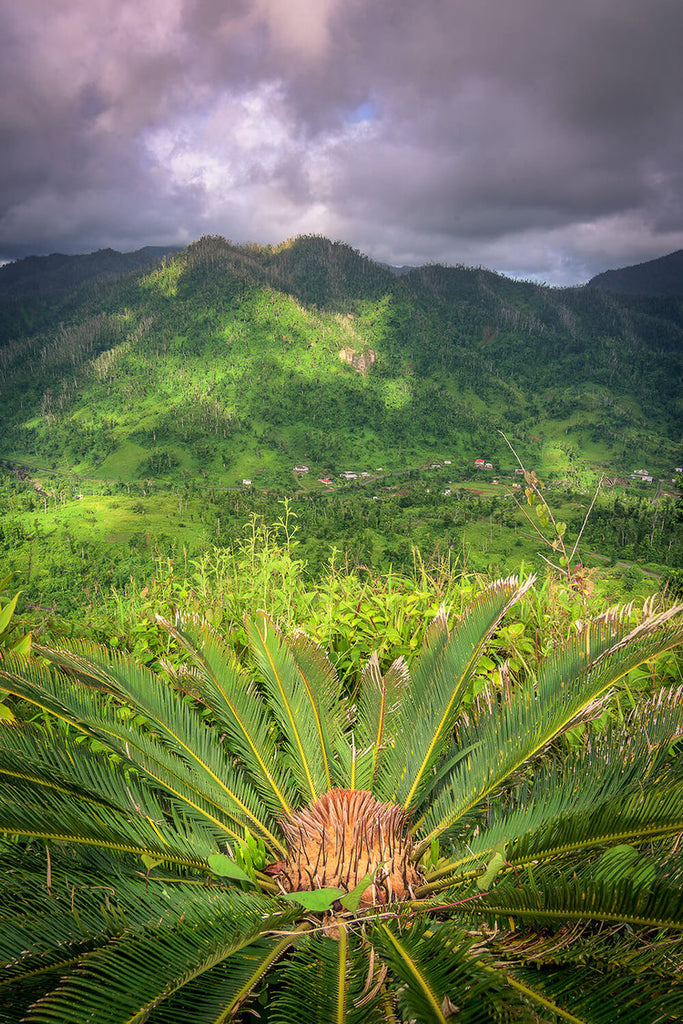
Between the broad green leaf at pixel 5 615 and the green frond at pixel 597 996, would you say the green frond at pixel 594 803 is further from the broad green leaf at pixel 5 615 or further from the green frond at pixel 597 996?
the broad green leaf at pixel 5 615

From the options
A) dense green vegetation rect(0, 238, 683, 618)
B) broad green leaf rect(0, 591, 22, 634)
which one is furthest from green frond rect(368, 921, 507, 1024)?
dense green vegetation rect(0, 238, 683, 618)

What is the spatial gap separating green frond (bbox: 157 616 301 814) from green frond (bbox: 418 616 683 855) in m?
0.56

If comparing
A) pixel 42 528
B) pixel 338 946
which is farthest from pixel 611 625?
pixel 42 528

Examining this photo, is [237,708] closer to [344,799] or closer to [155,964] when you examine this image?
[344,799]

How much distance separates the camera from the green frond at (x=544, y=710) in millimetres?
1685

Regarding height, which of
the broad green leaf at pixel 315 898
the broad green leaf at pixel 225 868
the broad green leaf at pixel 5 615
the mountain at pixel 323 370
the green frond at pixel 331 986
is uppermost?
the mountain at pixel 323 370

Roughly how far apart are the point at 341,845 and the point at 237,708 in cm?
64

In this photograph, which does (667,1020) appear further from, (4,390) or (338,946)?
(4,390)

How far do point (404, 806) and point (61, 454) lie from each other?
113 meters

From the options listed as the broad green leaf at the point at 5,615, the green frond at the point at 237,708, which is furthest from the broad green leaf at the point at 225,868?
the broad green leaf at the point at 5,615

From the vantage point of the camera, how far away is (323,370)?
128m

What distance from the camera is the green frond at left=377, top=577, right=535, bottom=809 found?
187 centimetres

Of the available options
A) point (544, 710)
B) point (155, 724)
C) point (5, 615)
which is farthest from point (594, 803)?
point (5, 615)

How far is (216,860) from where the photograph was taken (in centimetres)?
136
